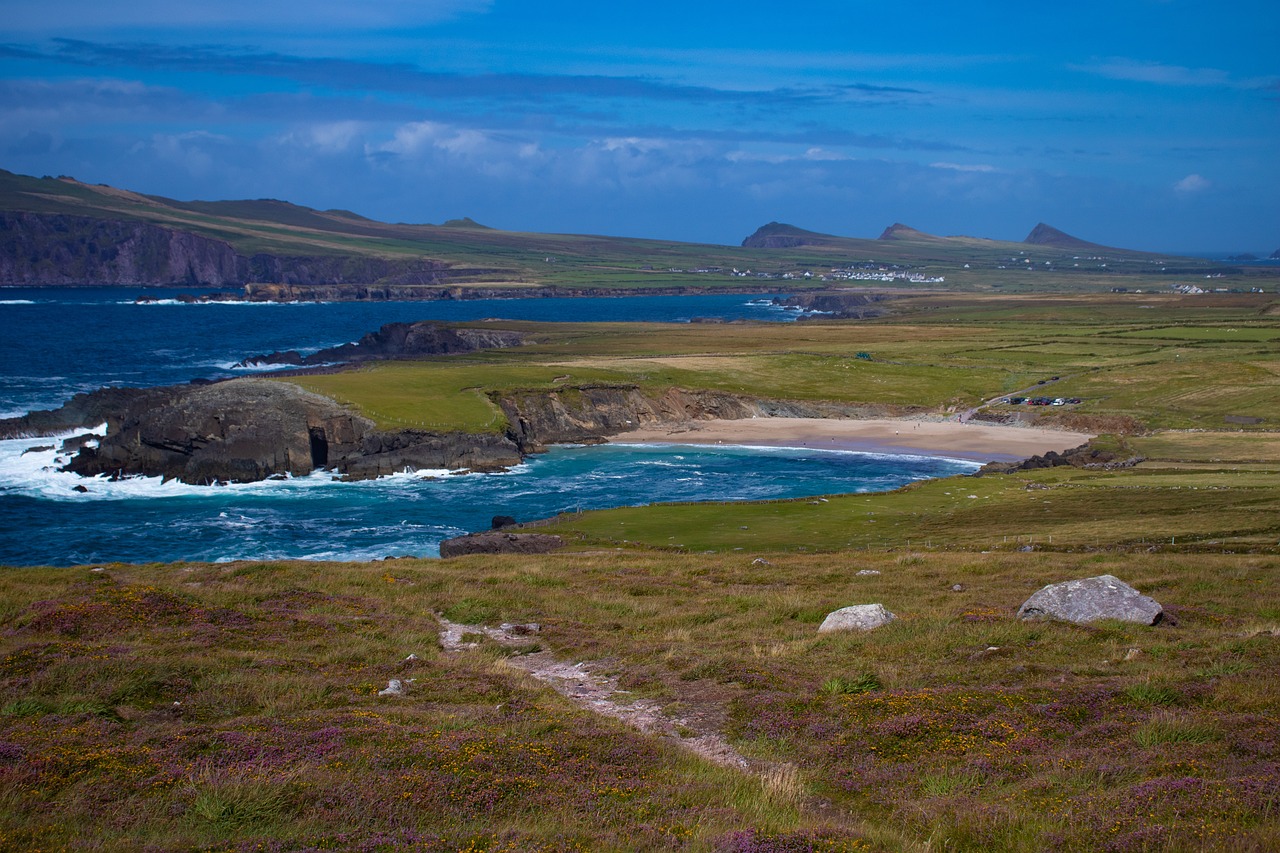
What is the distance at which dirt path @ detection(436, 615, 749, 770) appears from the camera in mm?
13392

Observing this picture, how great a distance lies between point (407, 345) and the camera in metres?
129

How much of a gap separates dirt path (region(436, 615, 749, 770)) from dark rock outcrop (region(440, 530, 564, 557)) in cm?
1527

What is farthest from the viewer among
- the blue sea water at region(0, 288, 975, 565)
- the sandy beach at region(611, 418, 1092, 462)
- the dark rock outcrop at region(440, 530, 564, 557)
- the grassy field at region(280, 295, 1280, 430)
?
the grassy field at region(280, 295, 1280, 430)

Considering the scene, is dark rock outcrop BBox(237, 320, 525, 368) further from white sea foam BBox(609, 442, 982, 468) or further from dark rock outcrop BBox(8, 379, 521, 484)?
white sea foam BBox(609, 442, 982, 468)

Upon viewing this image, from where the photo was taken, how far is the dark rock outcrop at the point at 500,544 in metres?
37.3

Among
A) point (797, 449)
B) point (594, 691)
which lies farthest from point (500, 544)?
point (797, 449)

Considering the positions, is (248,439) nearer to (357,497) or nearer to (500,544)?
(357,497)

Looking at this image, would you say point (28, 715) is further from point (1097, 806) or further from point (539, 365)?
point (539, 365)

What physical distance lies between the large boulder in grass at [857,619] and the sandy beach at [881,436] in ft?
172

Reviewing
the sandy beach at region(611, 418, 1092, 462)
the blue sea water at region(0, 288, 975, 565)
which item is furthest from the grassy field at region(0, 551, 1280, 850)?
the sandy beach at region(611, 418, 1092, 462)

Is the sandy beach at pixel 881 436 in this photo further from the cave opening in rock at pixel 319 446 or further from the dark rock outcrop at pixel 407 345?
the dark rock outcrop at pixel 407 345

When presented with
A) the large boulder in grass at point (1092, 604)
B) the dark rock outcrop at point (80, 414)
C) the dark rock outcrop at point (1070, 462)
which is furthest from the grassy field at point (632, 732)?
the dark rock outcrop at point (80, 414)

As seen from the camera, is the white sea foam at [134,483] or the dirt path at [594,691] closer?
the dirt path at [594,691]

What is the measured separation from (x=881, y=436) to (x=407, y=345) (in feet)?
233
